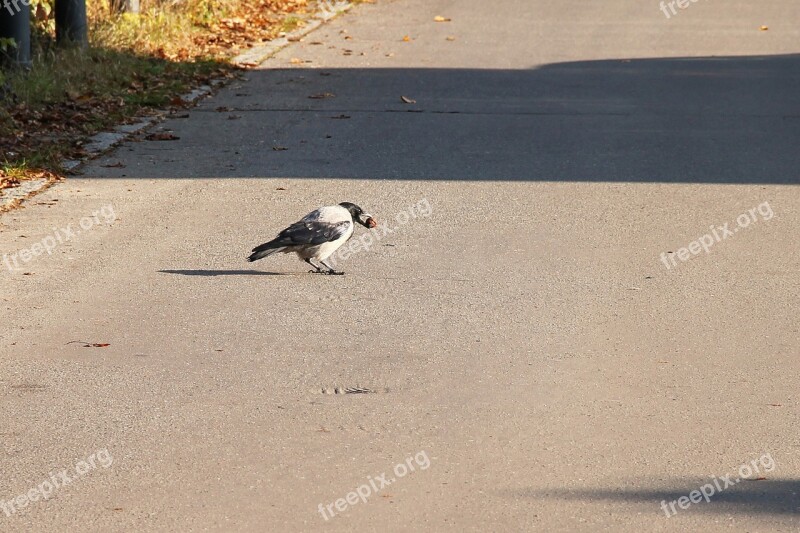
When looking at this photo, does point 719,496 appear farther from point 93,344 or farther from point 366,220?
point 366,220

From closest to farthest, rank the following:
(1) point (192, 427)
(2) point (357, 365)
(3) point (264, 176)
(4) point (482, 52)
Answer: (1) point (192, 427)
(2) point (357, 365)
(3) point (264, 176)
(4) point (482, 52)

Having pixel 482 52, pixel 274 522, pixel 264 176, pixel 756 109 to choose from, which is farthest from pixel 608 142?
pixel 274 522

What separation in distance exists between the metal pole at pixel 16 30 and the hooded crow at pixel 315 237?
619 cm

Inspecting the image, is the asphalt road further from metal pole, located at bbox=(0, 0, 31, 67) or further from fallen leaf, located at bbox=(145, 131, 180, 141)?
metal pole, located at bbox=(0, 0, 31, 67)

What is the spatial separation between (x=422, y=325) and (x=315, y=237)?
44.7 inches

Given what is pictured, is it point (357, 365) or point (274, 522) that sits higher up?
point (274, 522)

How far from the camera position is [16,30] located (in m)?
13.0

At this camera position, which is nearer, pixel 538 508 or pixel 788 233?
pixel 538 508

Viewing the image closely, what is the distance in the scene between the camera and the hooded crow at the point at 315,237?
309 inches

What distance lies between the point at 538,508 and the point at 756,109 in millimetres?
9724

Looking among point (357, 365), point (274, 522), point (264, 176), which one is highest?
point (274, 522)

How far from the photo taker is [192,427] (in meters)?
5.62

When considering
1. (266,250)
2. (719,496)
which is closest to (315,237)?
(266,250)

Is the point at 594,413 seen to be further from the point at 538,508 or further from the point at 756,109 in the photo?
the point at 756,109
